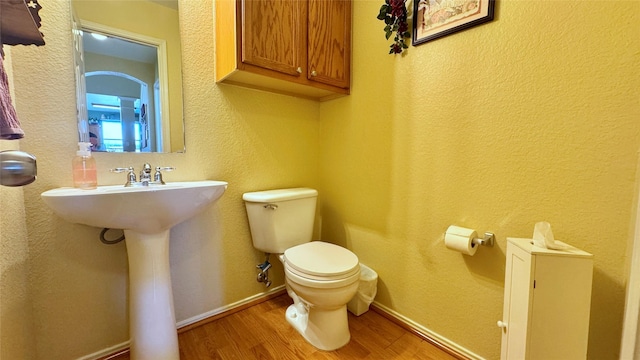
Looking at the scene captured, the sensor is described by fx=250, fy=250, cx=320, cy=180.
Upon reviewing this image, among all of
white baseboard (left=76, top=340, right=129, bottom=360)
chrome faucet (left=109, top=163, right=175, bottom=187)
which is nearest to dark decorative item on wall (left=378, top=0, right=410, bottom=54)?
chrome faucet (left=109, top=163, right=175, bottom=187)

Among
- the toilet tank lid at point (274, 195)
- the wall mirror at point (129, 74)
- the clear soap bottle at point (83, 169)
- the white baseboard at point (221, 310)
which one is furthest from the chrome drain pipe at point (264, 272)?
the clear soap bottle at point (83, 169)

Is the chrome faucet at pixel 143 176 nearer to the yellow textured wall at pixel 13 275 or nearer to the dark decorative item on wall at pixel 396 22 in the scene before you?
the yellow textured wall at pixel 13 275

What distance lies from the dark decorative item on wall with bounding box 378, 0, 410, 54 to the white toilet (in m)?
0.95

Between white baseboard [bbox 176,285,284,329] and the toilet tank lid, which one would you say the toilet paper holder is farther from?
white baseboard [bbox 176,285,284,329]

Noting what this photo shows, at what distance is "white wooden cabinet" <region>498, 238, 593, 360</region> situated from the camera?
767 millimetres

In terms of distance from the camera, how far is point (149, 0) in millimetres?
1199

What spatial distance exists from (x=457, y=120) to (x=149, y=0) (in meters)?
1.56

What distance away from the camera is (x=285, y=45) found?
132 centimetres

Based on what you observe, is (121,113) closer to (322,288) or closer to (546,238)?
(322,288)

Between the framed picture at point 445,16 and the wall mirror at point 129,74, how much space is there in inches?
47.4

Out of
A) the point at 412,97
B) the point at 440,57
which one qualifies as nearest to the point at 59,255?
the point at 412,97

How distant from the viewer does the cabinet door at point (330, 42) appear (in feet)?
4.64

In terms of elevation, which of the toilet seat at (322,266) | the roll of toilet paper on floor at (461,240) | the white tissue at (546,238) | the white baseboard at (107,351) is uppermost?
the white tissue at (546,238)

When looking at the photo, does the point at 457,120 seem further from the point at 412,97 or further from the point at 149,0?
the point at 149,0
